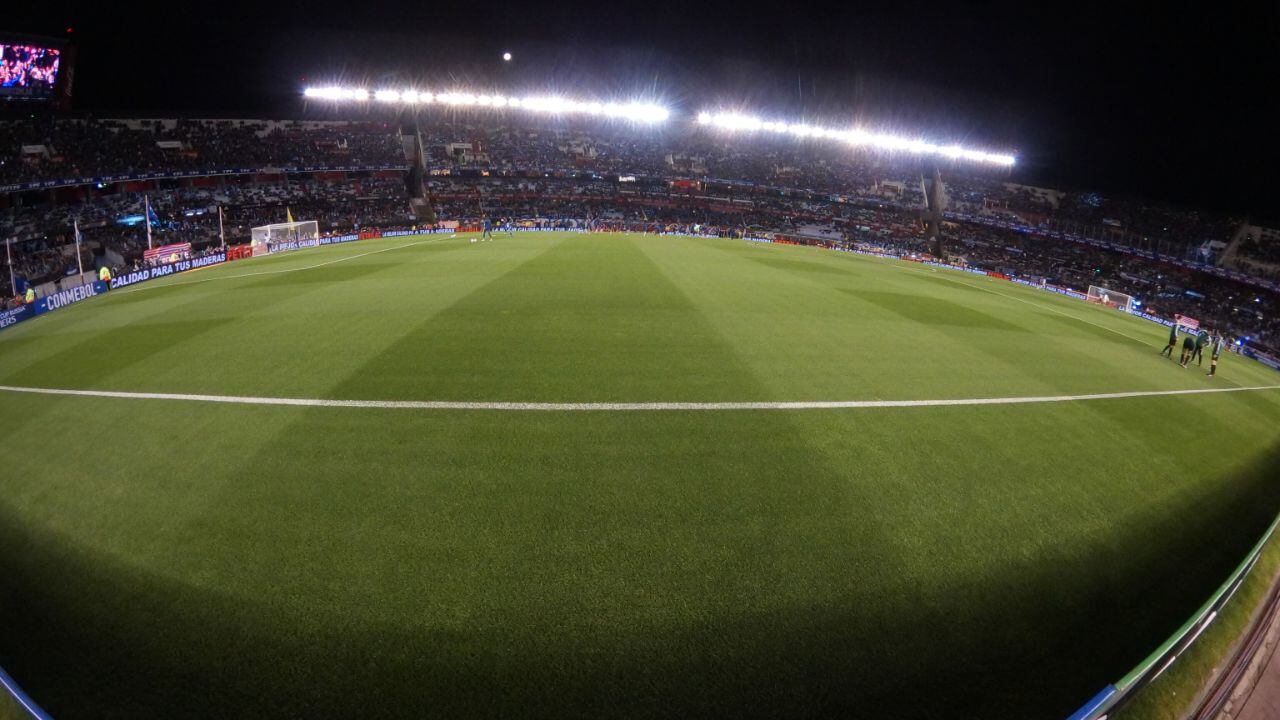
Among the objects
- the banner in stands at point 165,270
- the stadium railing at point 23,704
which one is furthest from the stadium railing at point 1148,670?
the banner in stands at point 165,270

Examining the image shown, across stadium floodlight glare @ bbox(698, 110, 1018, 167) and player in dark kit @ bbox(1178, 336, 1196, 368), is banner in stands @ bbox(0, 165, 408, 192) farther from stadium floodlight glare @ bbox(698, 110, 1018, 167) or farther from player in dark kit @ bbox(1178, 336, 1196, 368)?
player in dark kit @ bbox(1178, 336, 1196, 368)

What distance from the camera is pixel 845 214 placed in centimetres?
6706

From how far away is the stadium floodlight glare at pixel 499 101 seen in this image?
186 ft

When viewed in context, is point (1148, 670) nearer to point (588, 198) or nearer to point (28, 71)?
point (28, 71)

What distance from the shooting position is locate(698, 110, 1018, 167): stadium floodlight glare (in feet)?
218

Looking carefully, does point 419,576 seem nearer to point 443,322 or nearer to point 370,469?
point 370,469

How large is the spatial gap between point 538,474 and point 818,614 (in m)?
4.03

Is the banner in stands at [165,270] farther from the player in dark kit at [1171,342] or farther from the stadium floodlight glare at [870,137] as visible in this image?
the stadium floodlight glare at [870,137]

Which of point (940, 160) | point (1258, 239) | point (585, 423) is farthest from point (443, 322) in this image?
point (940, 160)

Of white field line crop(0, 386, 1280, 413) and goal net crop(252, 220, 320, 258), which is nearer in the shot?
white field line crop(0, 386, 1280, 413)

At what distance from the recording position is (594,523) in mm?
6645

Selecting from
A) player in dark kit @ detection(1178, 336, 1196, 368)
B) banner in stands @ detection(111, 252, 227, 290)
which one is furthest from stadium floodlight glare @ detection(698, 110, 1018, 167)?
player in dark kit @ detection(1178, 336, 1196, 368)

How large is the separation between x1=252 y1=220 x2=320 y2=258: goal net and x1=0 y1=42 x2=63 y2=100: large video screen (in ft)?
55.0

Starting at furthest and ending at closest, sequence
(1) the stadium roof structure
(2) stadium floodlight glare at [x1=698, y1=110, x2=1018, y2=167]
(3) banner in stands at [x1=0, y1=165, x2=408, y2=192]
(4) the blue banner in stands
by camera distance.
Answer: (2) stadium floodlight glare at [x1=698, y1=110, x2=1018, y2=167] < (1) the stadium roof structure < (3) banner in stands at [x1=0, y1=165, x2=408, y2=192] < (4) the blue banner in stands
